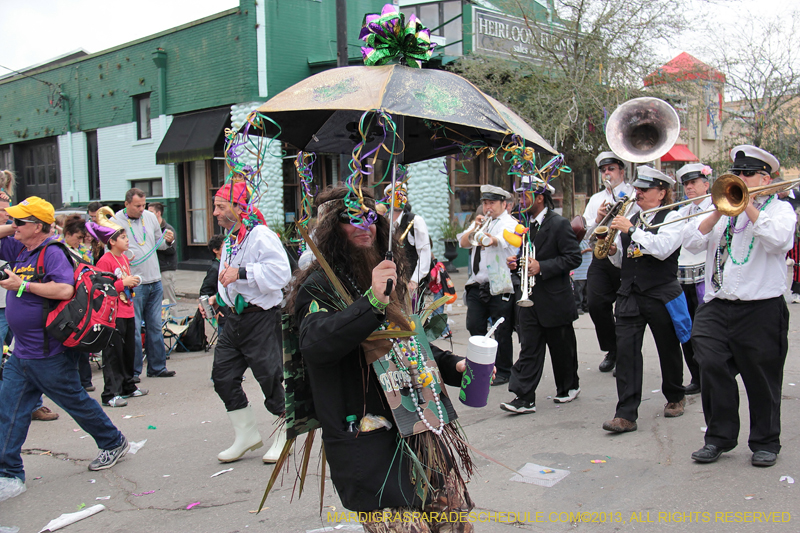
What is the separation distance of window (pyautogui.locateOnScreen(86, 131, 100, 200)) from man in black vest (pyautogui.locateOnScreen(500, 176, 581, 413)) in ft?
59.7

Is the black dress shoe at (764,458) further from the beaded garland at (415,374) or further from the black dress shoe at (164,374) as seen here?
the black dress shoe at (164,374)

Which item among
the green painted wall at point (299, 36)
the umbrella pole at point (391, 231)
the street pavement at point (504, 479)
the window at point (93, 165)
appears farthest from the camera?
the window at point (93, 165)

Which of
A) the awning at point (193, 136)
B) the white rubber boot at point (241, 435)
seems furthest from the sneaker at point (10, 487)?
the awning at point (193, 136)

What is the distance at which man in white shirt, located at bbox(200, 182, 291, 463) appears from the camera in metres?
4.76

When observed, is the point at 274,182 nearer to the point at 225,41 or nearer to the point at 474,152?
the point at 225,41

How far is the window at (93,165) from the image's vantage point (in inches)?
810

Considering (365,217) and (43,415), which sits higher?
(365,217)

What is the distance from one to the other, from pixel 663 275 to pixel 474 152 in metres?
2.58

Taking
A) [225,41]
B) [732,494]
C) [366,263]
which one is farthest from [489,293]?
[225,41]

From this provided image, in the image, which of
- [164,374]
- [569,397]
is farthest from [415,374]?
[164,374]

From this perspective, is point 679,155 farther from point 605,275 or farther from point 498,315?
point 498,315

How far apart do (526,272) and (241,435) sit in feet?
8.65

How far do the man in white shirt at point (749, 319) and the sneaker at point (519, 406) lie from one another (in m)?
1.57

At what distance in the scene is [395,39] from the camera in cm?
271
